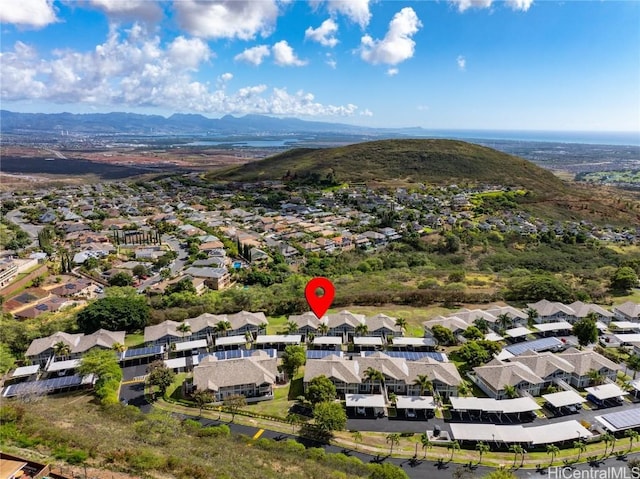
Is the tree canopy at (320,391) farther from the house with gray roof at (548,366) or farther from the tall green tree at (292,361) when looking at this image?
the house with gray roof at (548,366)

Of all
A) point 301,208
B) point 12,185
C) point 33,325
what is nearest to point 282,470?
point 33,325

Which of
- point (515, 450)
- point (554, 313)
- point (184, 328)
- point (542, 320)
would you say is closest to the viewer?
point (515, 450)

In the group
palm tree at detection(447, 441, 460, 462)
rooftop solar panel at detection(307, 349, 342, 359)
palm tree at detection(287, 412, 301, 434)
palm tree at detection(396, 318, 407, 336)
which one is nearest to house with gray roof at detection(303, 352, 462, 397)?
rooftop solar panel at detection(307, 349, 342, 359)

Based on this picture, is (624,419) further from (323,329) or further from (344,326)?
(323,329)

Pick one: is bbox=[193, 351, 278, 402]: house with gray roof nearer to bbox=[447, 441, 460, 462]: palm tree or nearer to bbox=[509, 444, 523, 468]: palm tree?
bbox=[447, 441, 460, 462]: palm tree

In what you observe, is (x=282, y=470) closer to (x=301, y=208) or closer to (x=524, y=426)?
(x=524, y=426)

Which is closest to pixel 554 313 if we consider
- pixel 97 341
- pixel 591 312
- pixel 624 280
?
pixel 591 312

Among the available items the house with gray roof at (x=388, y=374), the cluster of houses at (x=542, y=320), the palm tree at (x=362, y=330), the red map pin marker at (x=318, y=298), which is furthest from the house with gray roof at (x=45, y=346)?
the cluster of houses at (x=542, y=320)
